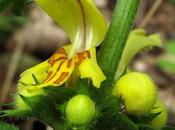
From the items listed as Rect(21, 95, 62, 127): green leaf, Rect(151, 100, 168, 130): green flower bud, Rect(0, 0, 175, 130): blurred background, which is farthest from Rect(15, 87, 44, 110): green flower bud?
Rect(0, 0, 175, 130): blurred background

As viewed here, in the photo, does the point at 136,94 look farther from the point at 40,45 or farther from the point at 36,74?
the point at 40,45

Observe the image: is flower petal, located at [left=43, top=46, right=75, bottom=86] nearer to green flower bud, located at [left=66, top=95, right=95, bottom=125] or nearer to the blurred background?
green flower bud, located at [left=66, top=95, right=95, bottom=125]

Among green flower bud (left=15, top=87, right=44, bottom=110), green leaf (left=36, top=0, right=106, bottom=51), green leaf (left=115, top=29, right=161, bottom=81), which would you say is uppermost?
green leaf (left=36, top=0, right=106, bottom=51)

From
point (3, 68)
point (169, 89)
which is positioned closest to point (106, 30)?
point (3, 68)

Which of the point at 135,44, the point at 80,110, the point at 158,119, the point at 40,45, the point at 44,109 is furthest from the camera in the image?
the point at 40,45

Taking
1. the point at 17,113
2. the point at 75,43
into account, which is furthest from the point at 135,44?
the point at 17,113

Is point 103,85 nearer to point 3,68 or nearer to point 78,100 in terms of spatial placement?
point 78,100
